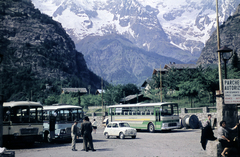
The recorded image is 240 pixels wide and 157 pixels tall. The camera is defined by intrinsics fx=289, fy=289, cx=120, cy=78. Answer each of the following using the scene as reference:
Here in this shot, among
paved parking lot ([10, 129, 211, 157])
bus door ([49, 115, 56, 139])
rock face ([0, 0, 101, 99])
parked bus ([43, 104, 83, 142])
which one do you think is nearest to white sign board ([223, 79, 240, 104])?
paved parking lot ([10, 129, 211, 157])

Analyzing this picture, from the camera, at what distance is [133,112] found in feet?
106

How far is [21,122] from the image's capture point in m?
18.6

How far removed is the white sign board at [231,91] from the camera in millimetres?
12047

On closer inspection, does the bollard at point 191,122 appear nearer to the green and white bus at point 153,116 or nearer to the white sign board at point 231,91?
the green and white bus at point 153,116

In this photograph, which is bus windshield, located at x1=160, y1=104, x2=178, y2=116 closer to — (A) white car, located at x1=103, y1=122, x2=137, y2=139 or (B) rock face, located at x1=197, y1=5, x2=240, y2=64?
(A) white car, located at x1=103, y1=122, x2=137, y2=139

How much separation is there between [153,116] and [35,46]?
461 ft

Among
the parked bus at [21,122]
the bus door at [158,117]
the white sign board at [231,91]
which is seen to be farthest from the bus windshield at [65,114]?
the white sign board at [231,91]

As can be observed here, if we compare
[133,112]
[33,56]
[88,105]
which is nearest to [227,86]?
[133,112]

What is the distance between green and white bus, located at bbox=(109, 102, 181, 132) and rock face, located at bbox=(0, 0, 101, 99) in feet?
394

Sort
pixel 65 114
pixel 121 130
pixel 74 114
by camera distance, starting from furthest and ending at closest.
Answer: pixel 121 130 < pixel 74 114 < pixel 65 114

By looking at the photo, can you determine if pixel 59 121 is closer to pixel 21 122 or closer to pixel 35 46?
pixel 21 122

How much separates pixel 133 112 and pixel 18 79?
11925 centimetres

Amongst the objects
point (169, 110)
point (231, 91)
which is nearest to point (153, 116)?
point (169, 110)

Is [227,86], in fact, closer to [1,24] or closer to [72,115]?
[72,115]
